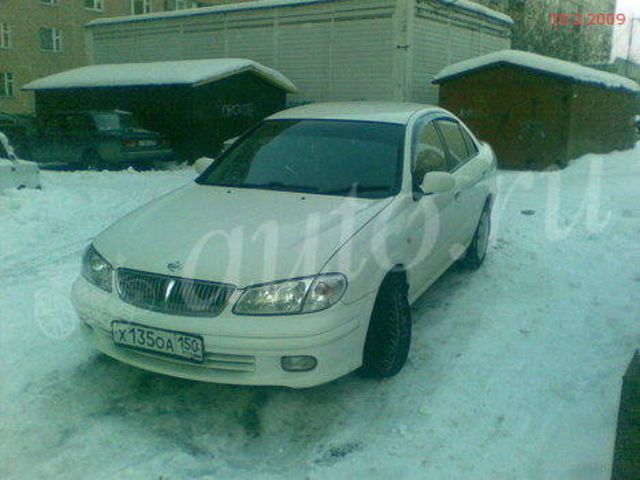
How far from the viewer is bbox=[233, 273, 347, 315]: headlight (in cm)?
321

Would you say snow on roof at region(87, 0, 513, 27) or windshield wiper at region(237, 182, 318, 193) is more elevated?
snow on roof at region(87, 0, 513, 27)

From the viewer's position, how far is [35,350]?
421cm

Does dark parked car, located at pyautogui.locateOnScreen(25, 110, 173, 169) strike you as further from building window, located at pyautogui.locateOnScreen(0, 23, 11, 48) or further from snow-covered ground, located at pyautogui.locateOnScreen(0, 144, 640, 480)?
building window, located at pyautogui.locateOnScreen(0, 23, 11, 48)

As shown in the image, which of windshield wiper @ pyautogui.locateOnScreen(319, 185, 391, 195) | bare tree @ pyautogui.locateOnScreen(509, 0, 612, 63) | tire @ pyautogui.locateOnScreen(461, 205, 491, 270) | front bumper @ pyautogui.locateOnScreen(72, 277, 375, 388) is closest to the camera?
front bumper @ pyautogui.locateOnScreen(72, 277, 375, 388)

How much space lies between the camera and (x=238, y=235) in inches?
141

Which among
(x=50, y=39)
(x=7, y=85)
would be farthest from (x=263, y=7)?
(x=50, y=39)

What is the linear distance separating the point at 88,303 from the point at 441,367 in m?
2.17

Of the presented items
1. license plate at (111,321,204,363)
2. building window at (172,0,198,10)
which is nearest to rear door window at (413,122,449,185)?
license plate at (111,321,204,363)

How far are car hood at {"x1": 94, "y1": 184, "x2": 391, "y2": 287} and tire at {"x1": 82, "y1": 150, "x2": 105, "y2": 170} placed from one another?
9494 millimetres

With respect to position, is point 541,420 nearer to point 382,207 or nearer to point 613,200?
point 382,207

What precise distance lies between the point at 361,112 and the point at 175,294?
240 cm

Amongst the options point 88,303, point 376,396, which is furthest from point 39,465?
point 376,396
